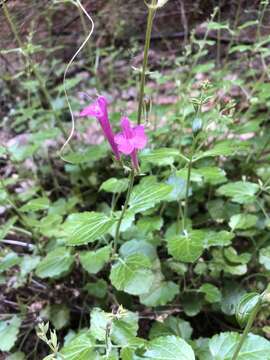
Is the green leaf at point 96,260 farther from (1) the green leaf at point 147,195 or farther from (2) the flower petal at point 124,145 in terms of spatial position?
(2) the flower petal at point 124,145

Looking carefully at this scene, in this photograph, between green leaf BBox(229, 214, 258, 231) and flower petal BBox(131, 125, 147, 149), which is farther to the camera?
green leaf BBox(229, 214, 258, 231)

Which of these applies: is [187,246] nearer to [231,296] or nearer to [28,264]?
[231,296]

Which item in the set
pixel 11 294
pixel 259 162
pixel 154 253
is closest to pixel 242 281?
pixel 154 253

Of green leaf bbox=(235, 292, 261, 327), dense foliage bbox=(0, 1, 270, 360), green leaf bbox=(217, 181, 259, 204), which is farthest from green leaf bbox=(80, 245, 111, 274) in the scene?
green leaf bbox=(235, 292, 261, 327)

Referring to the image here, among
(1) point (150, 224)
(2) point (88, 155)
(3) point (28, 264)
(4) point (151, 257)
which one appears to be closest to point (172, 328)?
(4) point (151, 257)

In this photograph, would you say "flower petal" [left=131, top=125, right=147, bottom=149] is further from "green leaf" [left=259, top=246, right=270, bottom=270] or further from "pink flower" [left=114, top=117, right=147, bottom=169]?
"green leaf" [left=259, top=246, right=270, bottom=270]

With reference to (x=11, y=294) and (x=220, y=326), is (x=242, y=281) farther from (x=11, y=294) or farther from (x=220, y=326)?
(x=11, y=294)
